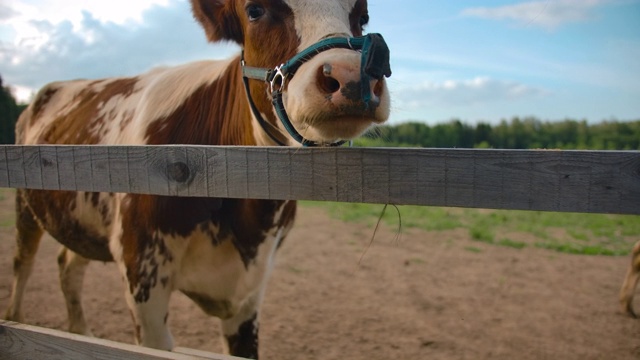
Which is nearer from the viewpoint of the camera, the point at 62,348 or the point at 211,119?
the point at 62,348

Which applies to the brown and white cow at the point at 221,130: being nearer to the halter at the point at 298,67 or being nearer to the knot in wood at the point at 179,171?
the halter at the point at 298,67

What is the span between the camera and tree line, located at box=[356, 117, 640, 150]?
1576 centimetres

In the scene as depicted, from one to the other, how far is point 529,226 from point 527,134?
13.3 m

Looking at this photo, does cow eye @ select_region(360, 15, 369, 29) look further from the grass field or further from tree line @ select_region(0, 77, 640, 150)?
tree line @ select_region(0, 77, 640, 150)

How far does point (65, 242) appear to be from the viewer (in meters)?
3.96

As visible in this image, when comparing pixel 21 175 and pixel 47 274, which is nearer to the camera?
pixel 21 175

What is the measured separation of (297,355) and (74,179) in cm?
276

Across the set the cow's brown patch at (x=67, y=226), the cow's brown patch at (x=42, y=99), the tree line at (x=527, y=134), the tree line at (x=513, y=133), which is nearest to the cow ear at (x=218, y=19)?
the cow's brown patch at (x=67, y=226)

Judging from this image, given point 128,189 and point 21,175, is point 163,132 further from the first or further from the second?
point 128,189

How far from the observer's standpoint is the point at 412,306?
17.3ft

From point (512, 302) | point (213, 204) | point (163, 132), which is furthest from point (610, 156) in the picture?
point (512, 302)

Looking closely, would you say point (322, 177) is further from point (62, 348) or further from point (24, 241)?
point (24, 241)

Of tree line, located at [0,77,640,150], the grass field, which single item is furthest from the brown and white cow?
tree line, located at [0,77,640,150]

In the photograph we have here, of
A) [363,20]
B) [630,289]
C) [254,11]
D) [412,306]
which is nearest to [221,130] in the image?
[254,11]
